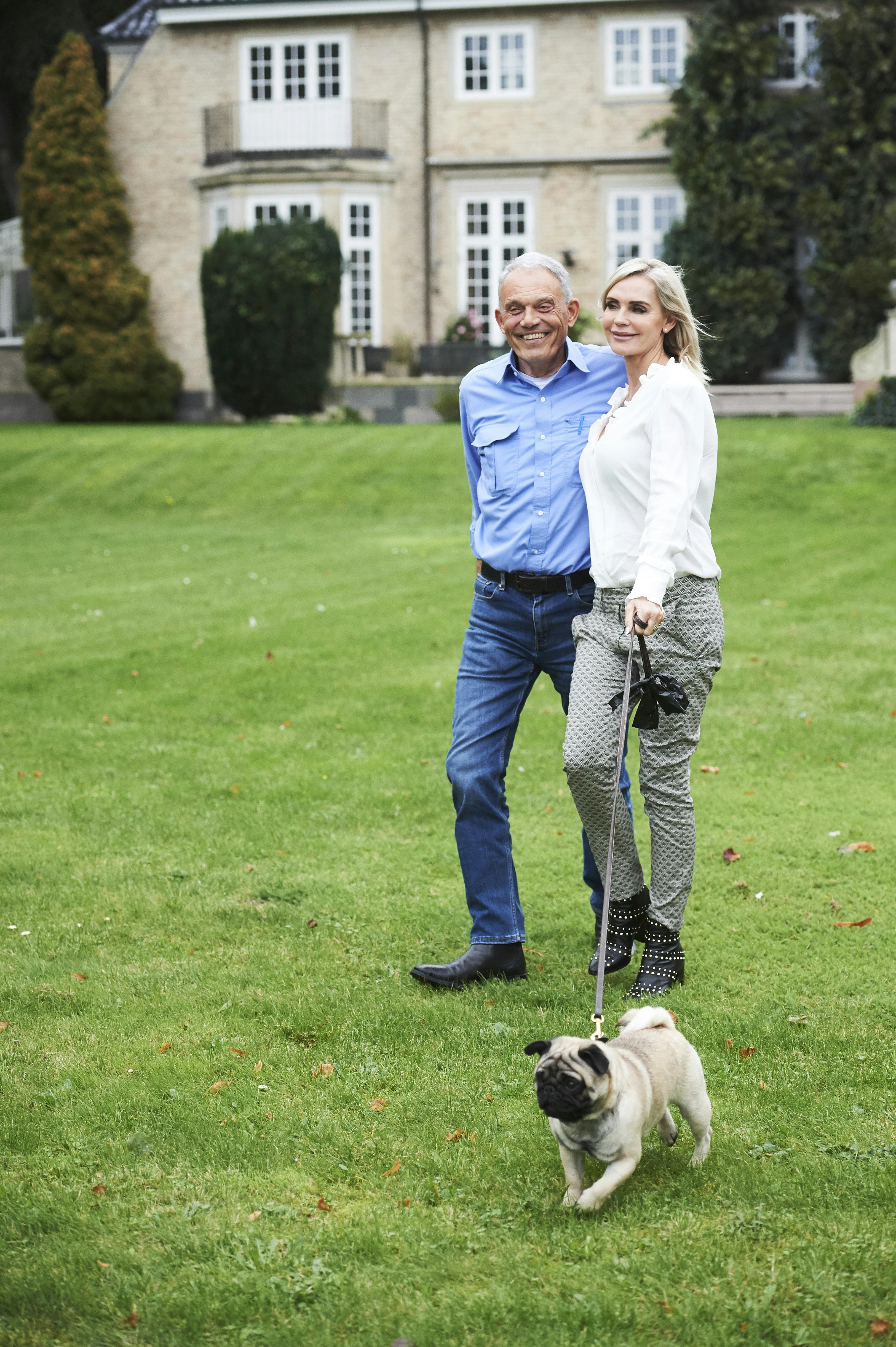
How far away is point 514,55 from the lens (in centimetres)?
2756

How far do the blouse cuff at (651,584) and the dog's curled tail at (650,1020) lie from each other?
1.09 meters

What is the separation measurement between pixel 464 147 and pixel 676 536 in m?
26.1

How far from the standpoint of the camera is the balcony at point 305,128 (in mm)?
27812

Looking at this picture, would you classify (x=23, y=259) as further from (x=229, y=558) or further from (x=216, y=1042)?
(x=216, y=1042)

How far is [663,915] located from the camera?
14.3 ft

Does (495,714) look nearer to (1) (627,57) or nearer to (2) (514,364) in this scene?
(2) (514,364)

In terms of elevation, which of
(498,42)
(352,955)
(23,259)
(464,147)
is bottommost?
(352,955)

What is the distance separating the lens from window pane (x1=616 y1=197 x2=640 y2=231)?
2784 cm

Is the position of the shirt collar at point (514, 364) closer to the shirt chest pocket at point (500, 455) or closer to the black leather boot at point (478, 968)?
the shirt chest pocket at point (500, 455)

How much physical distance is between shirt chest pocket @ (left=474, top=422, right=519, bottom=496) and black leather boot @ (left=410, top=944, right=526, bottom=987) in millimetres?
1470

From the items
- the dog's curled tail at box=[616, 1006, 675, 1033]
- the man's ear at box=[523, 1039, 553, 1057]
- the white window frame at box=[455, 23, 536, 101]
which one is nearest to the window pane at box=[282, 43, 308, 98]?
the white window frame at box=[455, 23, 536, 101]

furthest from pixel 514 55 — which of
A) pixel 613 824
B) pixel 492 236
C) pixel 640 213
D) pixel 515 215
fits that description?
pixel 613 824

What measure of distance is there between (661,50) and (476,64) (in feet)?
11.8

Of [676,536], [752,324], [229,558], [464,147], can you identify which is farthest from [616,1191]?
[464,147]
